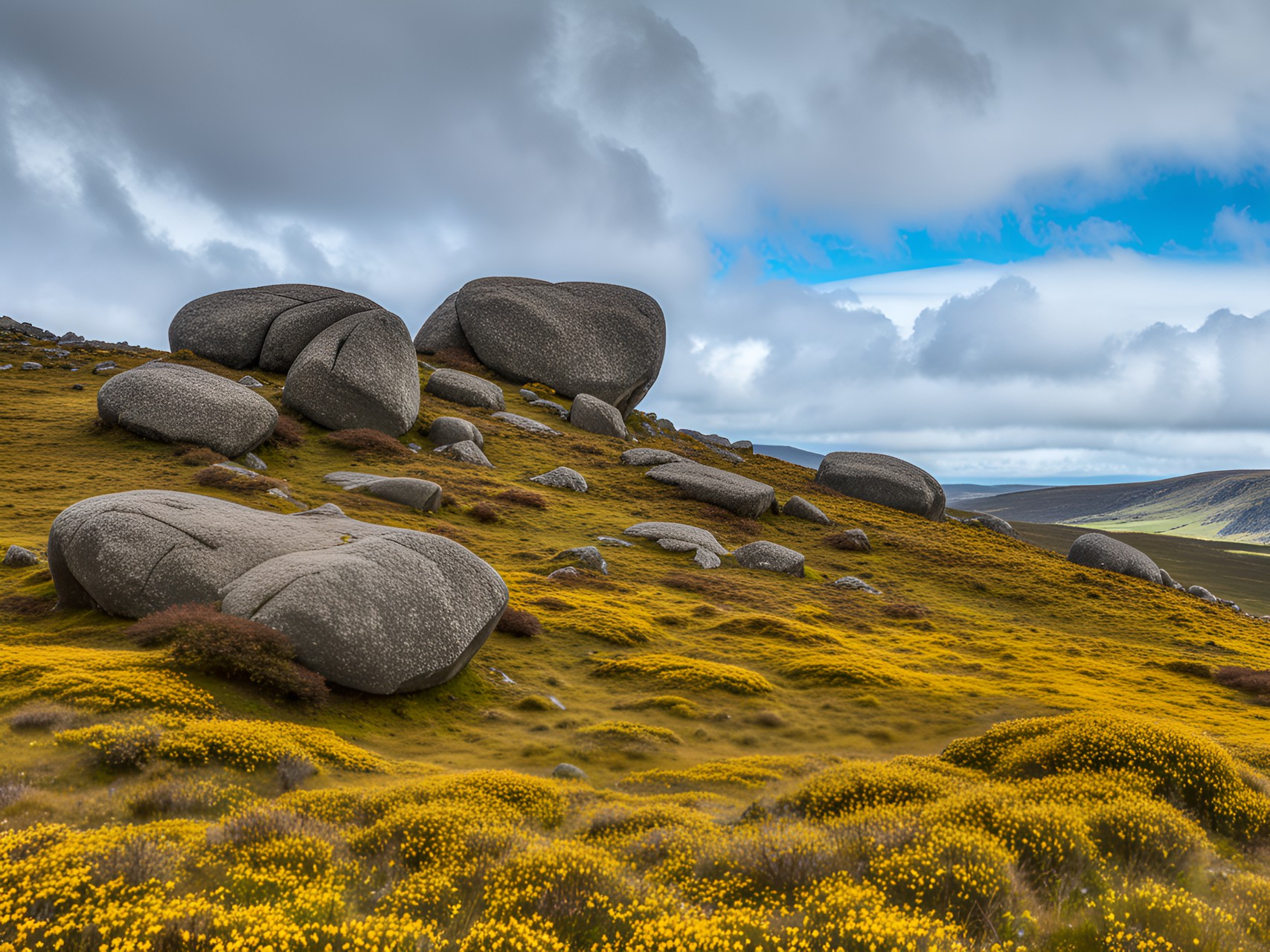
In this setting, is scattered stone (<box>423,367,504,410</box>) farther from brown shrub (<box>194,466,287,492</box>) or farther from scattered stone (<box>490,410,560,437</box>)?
brown shrub (<box>194,466,287,492</box>)

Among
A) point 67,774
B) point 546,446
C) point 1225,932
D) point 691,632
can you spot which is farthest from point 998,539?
point 67,774

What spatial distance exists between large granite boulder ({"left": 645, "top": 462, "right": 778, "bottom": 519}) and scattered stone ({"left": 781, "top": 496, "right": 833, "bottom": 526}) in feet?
2.70

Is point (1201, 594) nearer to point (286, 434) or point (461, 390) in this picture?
point (461, 390)

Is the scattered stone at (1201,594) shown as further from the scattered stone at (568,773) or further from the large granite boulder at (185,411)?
the large granite boulder at (185,411)

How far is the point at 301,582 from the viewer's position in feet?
48.8

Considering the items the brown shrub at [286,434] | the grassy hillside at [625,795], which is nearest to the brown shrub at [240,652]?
the grassy hillside at [625,795]

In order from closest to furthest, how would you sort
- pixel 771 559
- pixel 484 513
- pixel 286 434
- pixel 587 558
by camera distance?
pixel 587 558 → pixel 484 513 → pixel 771 559 → pixel 286 434

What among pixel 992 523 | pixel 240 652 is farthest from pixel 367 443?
pixel 992 523

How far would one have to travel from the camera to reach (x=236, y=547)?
16594mm

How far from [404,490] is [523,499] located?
22.5ft

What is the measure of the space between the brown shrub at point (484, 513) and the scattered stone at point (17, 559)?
16.8 metres

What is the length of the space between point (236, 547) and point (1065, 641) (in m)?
31.0

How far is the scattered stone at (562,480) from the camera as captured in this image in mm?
41938

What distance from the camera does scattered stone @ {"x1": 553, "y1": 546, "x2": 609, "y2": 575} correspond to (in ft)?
97.0
